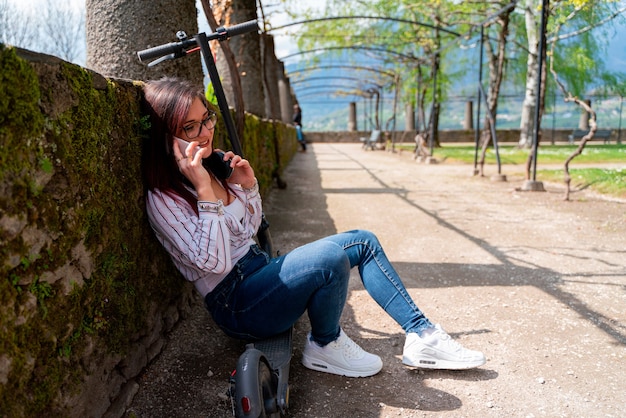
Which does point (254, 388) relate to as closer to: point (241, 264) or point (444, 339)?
point (241, 264)

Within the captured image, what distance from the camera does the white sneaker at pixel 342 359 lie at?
2107mm

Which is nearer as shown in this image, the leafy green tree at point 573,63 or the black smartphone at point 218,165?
the black smartphone at point 218,165

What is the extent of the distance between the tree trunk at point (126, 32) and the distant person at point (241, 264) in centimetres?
110

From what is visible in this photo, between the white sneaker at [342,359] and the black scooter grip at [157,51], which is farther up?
the black scooter grip at [157,51]

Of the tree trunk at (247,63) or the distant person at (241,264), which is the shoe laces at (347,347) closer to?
the distant person at (241,264)

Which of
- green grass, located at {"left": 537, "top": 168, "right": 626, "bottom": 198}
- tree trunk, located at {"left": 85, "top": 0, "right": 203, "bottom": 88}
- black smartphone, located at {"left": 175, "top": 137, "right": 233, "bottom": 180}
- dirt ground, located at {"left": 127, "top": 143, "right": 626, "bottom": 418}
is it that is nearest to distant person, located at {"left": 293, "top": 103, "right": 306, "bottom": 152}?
green grass, located at {"left": 537, "top": 168, "right": 626, "bottom": 198}

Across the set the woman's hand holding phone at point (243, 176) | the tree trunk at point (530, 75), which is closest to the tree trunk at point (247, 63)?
the woman's hand holding phone at point (243, 176)

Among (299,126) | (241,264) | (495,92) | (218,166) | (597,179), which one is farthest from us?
(299,126)

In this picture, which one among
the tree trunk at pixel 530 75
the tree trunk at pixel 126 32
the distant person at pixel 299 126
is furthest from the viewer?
the distant person at pixel 299 126

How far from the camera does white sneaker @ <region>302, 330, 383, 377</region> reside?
83.0 inches

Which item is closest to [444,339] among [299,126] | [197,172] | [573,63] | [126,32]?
[197,172]

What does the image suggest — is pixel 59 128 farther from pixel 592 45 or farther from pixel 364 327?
pixel 592 45

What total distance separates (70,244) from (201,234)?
1.34 ft

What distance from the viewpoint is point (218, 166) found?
210 cm
